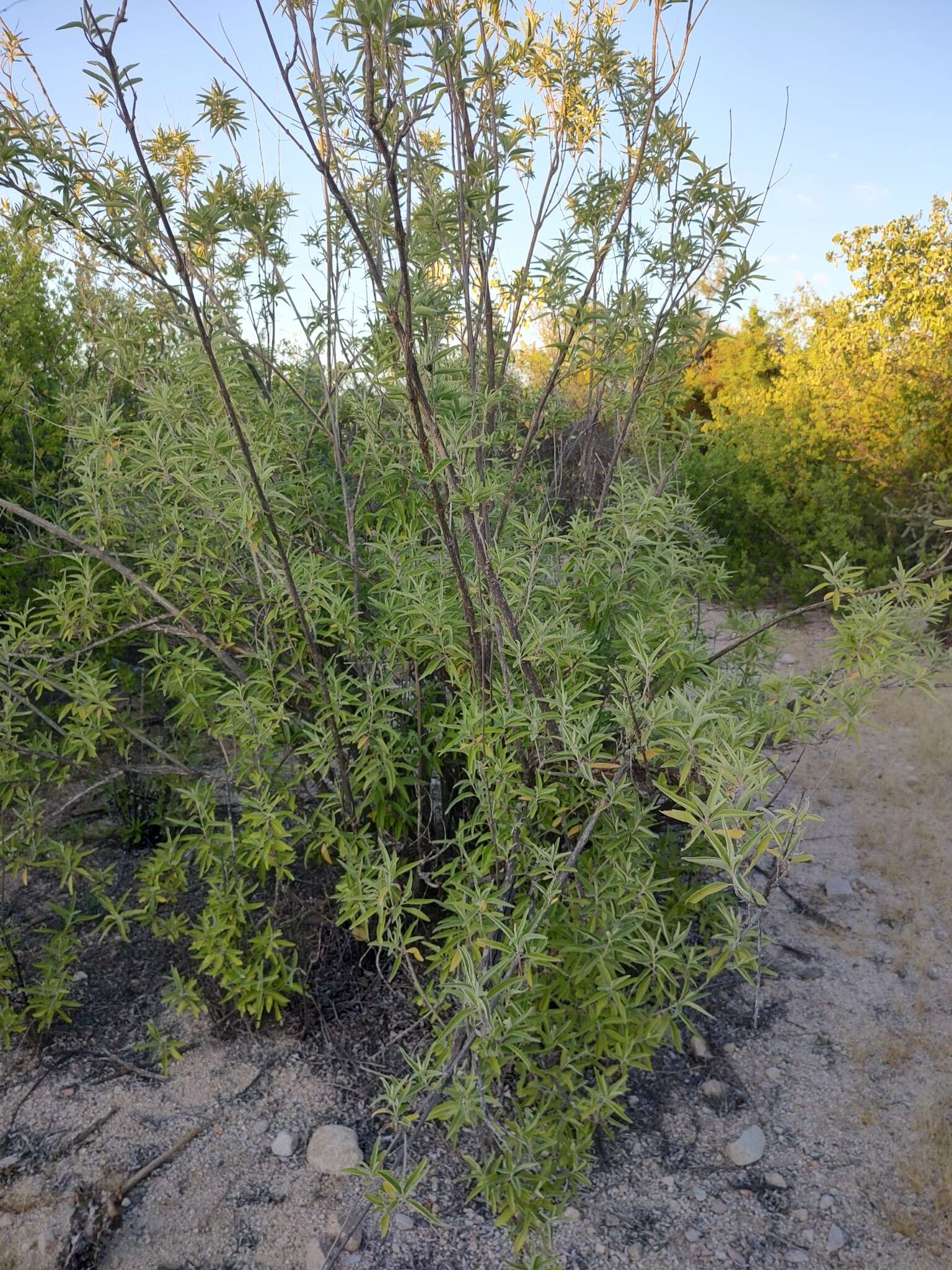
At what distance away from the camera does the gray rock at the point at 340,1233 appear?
6.42 feet

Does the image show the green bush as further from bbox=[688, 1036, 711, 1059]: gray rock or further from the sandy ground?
bbox=[688, 1036, 711, 1059]: gray rock

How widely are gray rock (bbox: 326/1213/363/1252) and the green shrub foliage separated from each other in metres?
0.24

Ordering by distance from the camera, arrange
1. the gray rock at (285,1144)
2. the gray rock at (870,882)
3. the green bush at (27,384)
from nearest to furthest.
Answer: the gray rock at (285,1144) < the green bush at (27,384) < the gray rock at (870,882)

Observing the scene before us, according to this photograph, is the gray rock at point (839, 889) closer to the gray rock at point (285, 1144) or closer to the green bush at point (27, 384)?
the gray rock at point (285, 1144)

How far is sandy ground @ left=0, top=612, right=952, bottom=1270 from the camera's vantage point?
1.98 metres

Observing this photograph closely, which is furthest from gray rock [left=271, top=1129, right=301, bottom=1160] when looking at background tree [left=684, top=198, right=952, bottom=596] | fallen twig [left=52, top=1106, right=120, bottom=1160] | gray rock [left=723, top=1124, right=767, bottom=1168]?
background tree [left=684, top=198, right=952, bottom=596]

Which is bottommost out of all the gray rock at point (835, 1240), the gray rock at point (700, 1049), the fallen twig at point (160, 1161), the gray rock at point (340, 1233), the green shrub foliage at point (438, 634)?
the gray rock at point (835, 1240)

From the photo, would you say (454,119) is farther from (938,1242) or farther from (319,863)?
(938,1242)

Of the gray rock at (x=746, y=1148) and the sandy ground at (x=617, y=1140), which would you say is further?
the gray rock at (x=746, y=1148)

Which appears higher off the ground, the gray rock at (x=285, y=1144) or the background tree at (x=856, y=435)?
the background tree at (x=856, y=435)

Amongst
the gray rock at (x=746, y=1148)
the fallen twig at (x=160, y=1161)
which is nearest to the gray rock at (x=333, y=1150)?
the fallen twig at (x=160, y=1161)

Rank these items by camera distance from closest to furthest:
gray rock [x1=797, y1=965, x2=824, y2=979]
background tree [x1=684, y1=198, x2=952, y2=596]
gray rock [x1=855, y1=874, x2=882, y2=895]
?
1. gray rock [x1=797, y1=965, x2=824, y2=979]
2. gray rock [x1=855, y1=874, x2=882, y2=895]
3. background tree [x1=684, y1=198, x2=952, y2=596]

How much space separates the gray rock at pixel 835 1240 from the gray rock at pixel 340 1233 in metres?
1.06

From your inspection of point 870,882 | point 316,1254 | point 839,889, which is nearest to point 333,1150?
point 316,1254
